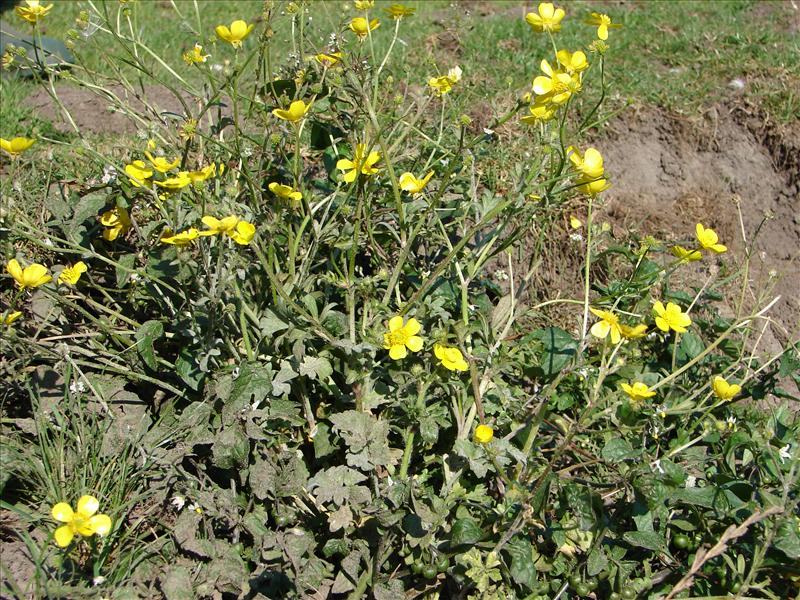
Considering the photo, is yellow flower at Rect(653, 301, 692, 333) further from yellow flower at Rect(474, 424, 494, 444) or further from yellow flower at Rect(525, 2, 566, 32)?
yellow flower at Rect(525, 2, 566, 32)

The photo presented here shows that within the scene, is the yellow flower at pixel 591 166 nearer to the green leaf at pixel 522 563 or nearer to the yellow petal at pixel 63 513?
the green leaf at pixel 522 563

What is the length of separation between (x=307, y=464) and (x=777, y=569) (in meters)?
1.20

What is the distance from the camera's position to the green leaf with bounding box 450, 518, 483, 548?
5.91ft

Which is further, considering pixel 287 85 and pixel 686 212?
pixel 686 212

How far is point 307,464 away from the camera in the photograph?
2092mm

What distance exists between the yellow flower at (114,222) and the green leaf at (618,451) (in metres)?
1.44

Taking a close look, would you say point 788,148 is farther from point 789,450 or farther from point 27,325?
point 27,325

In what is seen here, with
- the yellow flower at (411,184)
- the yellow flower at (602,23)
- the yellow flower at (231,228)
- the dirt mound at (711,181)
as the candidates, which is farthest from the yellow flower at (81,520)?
the dirt mound at (711,181)

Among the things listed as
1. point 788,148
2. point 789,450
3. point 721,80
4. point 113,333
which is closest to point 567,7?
point 721,80

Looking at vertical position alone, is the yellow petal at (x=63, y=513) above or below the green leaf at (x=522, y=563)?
above

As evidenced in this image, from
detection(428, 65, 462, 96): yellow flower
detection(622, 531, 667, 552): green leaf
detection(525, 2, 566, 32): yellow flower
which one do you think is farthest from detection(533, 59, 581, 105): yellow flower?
detection(622, 531, 667, 552): green leaf

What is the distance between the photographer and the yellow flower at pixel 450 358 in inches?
71.4

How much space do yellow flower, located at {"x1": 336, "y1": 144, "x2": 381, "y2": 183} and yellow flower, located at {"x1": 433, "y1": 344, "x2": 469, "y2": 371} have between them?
0.48 metres

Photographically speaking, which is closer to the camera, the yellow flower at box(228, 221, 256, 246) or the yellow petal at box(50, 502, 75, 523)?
the yellow petal at box(50, 502, 75, 523)
